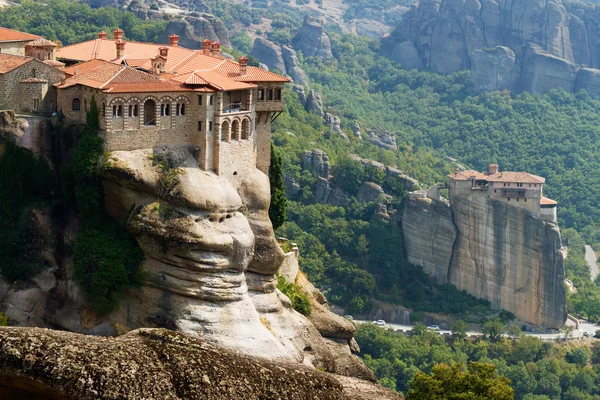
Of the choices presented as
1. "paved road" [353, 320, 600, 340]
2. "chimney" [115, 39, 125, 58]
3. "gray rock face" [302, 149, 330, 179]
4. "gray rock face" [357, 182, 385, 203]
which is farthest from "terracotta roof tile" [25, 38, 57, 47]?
"gray rock face" [302, 149, 330, 179]

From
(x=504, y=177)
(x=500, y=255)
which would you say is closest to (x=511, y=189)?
(x=504, y=177)

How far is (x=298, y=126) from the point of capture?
140250 millimetres

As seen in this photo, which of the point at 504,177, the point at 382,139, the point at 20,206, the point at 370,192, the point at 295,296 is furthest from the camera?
the point at 382,139

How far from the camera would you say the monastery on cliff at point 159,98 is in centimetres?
5128

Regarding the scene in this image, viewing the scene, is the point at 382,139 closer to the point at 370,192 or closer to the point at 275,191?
the point at 370,192

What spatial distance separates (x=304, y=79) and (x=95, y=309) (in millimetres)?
139653

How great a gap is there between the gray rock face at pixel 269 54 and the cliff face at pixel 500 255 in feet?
230

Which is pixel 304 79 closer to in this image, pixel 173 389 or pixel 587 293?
pixel 587 293

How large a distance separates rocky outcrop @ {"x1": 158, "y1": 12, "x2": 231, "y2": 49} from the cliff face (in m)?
30.0

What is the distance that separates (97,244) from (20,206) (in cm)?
355

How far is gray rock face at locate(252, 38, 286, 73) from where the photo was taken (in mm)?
184875

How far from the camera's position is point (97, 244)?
1999 inches

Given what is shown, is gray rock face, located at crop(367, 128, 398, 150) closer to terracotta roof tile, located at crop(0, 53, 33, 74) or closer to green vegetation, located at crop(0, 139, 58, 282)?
terracotta roof tile, located at crop(0, 53, 33, 74)

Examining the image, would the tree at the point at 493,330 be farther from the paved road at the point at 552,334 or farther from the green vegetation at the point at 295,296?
the green vegetation at the point at 295,296
